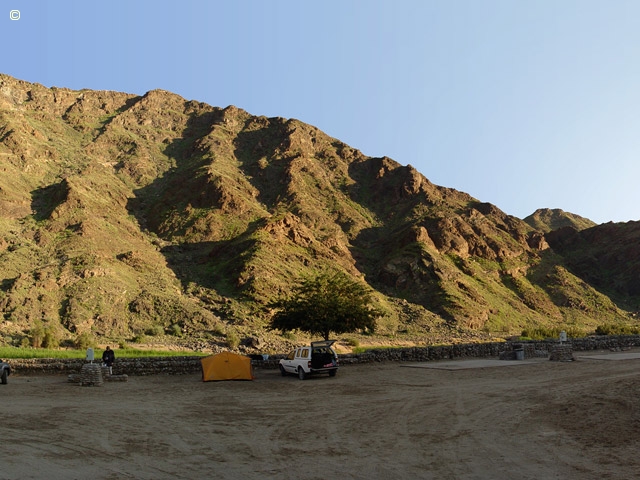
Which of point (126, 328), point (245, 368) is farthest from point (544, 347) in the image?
point (126, 328)

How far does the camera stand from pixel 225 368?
24.3 metres

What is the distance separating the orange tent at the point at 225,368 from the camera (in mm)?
24047

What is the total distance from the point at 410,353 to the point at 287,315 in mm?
8358

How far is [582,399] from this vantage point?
1562 centimetres

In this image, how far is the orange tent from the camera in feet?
78.9

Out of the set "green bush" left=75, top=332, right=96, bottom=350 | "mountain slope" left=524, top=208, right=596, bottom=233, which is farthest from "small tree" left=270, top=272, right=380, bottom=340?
"mountain slope" left=524, top=208, right=596, bottom=233

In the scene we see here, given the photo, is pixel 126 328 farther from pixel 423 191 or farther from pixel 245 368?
pixel 423 191

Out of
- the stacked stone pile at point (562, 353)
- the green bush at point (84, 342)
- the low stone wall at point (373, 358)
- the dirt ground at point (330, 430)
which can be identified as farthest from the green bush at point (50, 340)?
the stacked stone pile at point (562, 353)

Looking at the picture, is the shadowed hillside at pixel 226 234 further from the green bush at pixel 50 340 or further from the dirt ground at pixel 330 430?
the dirt ground at pixel 330 430

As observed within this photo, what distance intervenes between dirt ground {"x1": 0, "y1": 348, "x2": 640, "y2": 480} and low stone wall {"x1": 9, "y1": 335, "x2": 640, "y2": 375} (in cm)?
509

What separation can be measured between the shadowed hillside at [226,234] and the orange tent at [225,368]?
2513cm

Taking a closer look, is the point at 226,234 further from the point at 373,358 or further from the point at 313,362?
the point at 313,362

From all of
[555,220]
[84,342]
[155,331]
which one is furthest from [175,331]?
[555,220]

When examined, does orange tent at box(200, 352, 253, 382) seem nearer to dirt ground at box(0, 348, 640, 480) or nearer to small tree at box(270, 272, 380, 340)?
dirt ground at box(0, 348, 640, 480)
